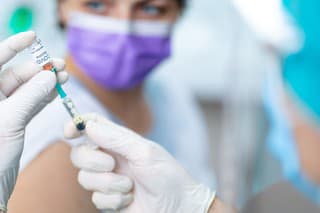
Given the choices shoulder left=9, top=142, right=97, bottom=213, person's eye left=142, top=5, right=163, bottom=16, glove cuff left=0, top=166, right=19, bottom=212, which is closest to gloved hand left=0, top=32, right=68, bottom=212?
glove cuff left=0, top=166, right=19, bottom=212

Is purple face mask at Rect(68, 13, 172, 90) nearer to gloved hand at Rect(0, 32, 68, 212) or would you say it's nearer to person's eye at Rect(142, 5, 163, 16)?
person's eye at Rect(142, 5, 163, 16)

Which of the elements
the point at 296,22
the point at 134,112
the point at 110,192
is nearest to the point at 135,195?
the point at 110,192

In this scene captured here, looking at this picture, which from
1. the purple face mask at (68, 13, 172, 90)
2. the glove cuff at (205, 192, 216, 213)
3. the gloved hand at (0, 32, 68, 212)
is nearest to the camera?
the gloved hand at (0, 32, 68, 212)

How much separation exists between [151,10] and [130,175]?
693 millimetres

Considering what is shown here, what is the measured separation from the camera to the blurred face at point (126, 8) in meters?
1.45

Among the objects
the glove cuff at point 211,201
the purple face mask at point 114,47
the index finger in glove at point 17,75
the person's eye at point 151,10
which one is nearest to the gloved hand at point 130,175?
the glove cuff at point 211,201

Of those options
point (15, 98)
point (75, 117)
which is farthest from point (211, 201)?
point (15, 98)

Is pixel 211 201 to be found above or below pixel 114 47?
below

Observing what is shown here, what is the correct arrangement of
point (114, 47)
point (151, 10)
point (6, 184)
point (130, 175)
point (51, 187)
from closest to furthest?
point (6, 184) < point (130, 175) < point (51, 187) < point (114, 47) < point (151, 10)

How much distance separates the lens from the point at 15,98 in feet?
2.81

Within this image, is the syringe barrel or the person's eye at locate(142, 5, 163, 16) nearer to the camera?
the syringe barrel

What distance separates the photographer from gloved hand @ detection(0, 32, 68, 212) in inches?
33.1

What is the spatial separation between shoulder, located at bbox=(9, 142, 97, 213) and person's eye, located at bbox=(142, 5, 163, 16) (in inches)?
21.7

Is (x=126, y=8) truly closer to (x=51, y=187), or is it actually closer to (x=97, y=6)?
(x=97, y=6)
